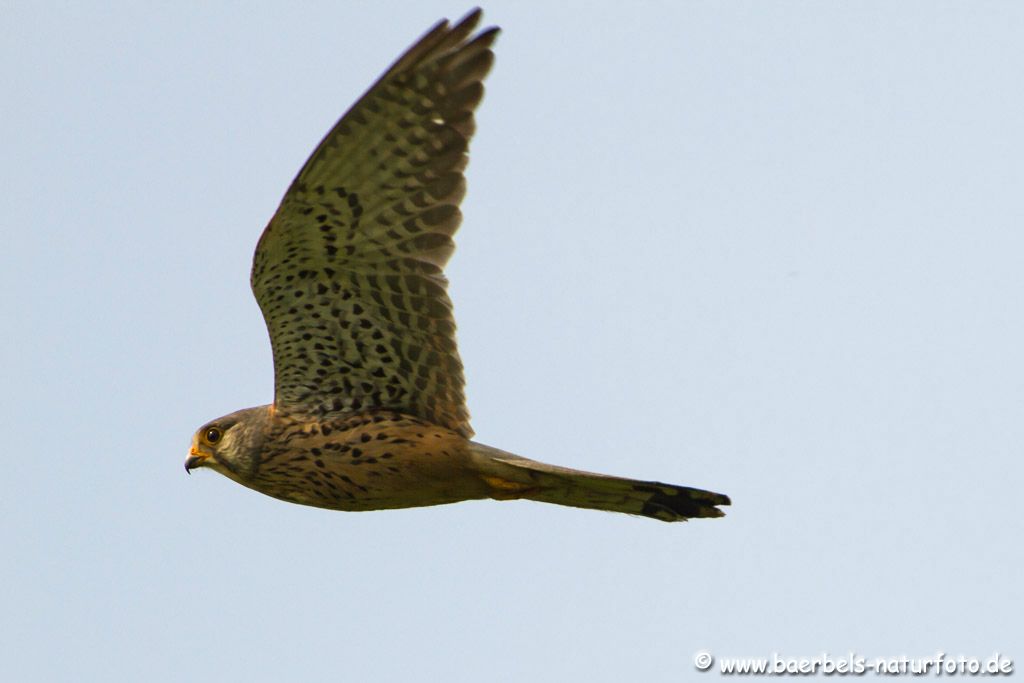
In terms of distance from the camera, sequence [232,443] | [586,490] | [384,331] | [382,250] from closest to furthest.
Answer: [382,250] → [586,490] → [384,331] → [232,443]

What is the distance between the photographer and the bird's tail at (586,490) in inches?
433

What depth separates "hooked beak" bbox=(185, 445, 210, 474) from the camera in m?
11.9

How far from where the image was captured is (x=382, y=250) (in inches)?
435

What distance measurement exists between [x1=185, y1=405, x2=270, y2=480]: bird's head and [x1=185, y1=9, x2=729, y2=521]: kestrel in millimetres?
13

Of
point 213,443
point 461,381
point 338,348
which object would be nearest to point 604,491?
point 461,381

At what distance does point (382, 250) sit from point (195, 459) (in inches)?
83.6

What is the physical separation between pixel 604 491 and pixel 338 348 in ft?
6.53

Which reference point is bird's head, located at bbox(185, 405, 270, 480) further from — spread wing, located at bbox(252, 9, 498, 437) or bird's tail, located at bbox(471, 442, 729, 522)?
bird's tail, located at bbox(471, 442, 729, 522)

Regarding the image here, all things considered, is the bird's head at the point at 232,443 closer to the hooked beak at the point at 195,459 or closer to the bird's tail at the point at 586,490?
the hooked beak at the point at 195,459

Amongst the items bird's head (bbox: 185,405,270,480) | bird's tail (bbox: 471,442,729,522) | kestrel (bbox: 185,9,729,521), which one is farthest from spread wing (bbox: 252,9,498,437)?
bird's tail (bbox: 471,442,729,522)

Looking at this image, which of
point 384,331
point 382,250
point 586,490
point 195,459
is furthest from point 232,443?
point 586,490

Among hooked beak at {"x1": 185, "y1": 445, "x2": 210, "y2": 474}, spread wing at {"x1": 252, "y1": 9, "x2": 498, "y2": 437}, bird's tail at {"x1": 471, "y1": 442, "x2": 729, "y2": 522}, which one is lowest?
bird's tail at {"x1": 471, "y1": 442, "x2": 729, "y2": 522}

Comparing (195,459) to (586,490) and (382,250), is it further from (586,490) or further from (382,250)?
(586,490)

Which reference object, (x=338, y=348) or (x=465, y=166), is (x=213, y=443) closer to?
(x=338, y=348)
